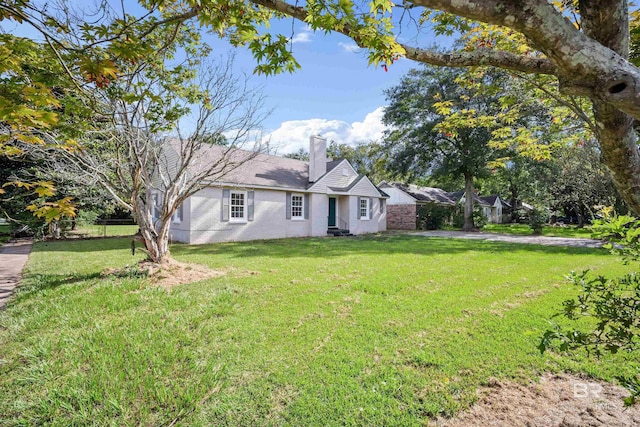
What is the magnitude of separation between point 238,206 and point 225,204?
0.72 m

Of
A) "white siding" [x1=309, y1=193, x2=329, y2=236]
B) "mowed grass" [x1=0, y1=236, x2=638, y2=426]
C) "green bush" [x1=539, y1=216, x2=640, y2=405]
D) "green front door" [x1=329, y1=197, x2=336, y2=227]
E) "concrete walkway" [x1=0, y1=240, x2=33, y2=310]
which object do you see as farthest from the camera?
"green front door" [x1=329, y1=197, x2=336, y2=227]

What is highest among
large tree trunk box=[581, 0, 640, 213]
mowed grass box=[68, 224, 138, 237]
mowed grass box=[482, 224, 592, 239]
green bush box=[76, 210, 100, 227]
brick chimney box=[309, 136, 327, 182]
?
brick chimney box=[309, 136, 327, 182]

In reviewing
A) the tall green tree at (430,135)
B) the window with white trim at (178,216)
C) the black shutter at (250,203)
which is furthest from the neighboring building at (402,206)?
the window with white trim at (178,216)

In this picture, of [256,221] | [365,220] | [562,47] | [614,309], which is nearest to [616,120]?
[562,47]

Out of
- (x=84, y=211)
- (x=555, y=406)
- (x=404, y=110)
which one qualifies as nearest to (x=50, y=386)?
(x=555, y=406)

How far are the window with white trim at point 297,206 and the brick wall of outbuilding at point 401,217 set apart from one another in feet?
37.2

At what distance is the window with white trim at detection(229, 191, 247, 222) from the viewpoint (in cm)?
1470

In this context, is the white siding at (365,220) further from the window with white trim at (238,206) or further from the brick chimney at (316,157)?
the window with white trim at (238,206)

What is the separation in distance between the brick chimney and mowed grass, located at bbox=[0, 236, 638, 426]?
1195cm

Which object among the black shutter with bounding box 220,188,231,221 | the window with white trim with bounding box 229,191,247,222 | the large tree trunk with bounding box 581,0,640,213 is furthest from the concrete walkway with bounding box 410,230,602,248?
the large tree trunk with bounding box 581,0,640,213

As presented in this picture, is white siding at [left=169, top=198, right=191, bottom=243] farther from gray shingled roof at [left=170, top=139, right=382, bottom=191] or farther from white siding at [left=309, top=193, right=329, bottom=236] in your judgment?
white siding at [left=309, top=193, right=329, bottom=236]

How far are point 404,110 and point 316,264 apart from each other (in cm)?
1771

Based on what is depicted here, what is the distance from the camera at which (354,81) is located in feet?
26.7

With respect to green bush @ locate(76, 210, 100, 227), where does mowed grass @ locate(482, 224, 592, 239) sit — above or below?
below
